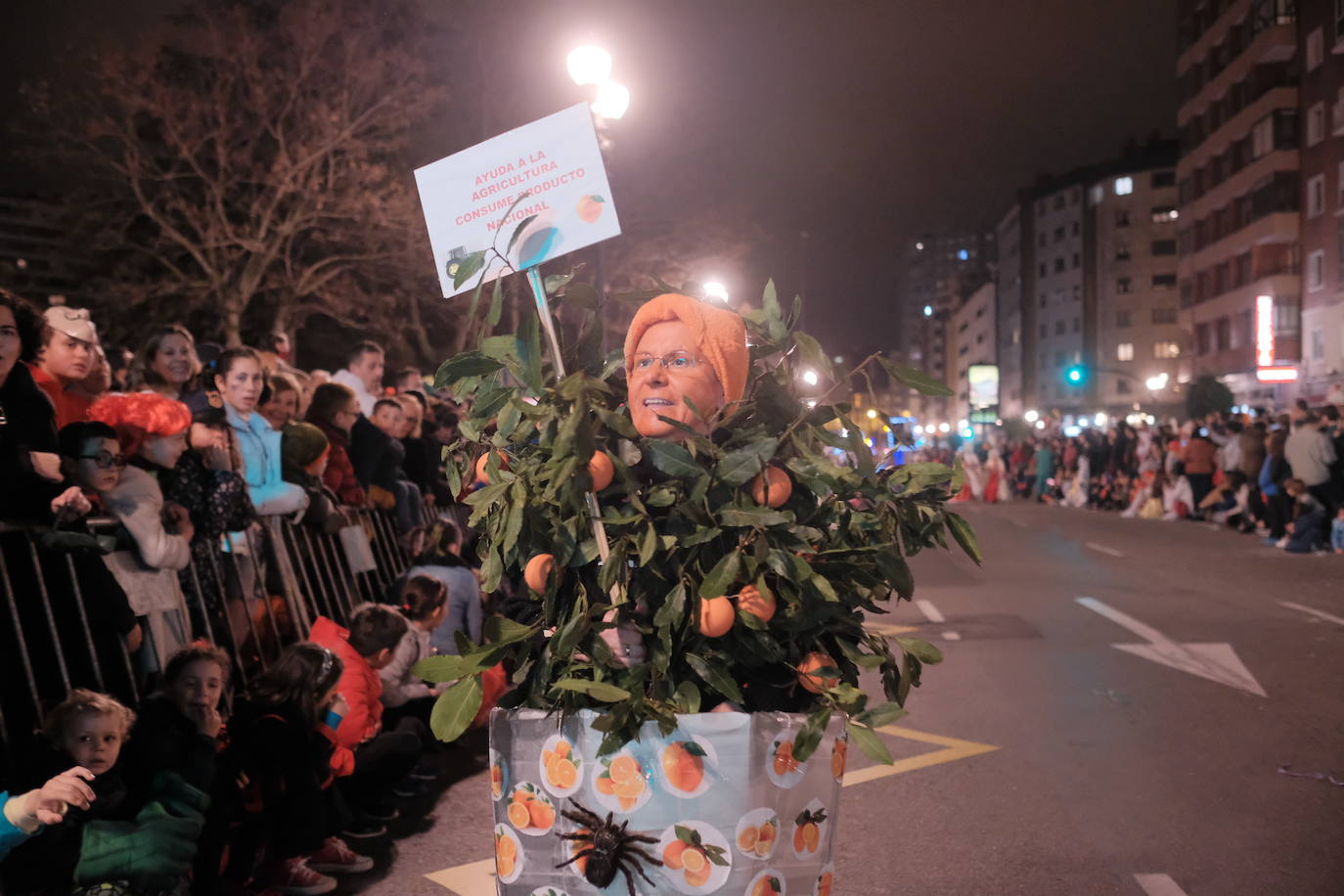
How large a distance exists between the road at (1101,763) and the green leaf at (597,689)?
7.63 feet

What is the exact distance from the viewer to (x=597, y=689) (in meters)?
2.73

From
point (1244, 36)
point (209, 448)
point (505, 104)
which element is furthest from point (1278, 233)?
point (209, 448)

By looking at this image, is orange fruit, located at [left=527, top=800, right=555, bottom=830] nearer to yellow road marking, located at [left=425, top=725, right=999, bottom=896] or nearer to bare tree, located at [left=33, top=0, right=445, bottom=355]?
yellow road marking, located at [left=425, top=725, right=999, bottom=896]

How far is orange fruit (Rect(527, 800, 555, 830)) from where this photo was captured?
113 inches

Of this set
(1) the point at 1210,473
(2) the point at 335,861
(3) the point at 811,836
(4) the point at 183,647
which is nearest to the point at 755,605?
(3) the point at 811,836

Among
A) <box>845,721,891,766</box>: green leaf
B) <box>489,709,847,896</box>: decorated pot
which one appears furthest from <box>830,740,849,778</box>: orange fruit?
<box>845,721,891,766</box>: green leaf

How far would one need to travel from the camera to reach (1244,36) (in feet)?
160

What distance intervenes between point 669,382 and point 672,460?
330 millimetres

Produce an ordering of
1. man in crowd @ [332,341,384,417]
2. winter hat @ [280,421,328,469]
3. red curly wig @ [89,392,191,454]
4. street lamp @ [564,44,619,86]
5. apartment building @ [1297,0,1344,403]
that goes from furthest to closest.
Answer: apartment building @ [1297,0,1344,403]
street lamp @ [564,44,619,86]
man in crowd @ [332,341,384,417]
winter hat @ [280,421,328,469]
red curly wig @ [89,392,191,454]

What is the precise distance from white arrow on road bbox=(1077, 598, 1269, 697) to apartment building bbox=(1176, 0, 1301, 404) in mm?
36642

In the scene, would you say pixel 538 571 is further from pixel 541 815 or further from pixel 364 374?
pixel 364 374

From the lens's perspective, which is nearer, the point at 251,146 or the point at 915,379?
the point at 915,379

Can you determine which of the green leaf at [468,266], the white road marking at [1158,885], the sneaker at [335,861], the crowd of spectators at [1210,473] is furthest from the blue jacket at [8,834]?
the crowd of spectators at [1210,473]

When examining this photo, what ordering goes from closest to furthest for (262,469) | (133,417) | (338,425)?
(133,417)
(262,469)
(338,425)
